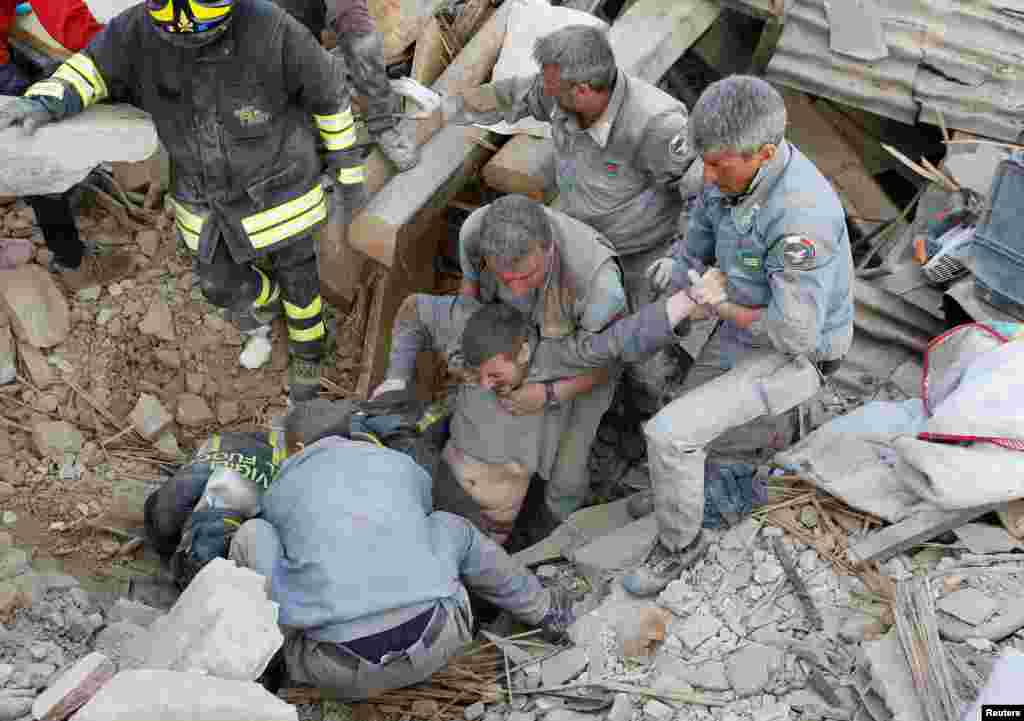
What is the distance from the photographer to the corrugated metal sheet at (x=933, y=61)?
19.5 feet

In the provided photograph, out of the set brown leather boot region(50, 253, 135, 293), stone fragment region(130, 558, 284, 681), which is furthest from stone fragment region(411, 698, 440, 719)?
brown leather boot region(50, 253, 135, 293)

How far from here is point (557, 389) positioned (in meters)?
4.61

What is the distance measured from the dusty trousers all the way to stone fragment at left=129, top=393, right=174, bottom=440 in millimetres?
629

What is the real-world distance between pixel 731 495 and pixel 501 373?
1144 millimetres

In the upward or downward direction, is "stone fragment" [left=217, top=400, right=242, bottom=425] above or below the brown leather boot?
below

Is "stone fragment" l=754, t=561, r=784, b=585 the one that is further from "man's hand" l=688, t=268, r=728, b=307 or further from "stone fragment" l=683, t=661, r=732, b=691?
"man's hand" l=688, t=268, r=728, b=307

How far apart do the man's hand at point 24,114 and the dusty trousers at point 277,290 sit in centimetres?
97

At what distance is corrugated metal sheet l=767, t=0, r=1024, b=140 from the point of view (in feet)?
19.5

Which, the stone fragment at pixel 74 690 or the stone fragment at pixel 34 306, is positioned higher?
the stone fragment at pixel 74 690

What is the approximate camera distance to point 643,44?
555cm

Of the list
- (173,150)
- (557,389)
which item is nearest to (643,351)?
(557,389)

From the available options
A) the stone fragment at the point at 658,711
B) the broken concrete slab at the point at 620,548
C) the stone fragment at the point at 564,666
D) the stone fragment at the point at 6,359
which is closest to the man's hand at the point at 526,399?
the broken concrete slab at the point at 620,548

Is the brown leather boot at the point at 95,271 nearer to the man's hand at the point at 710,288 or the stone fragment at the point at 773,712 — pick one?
the man's hand at the point at 710,288

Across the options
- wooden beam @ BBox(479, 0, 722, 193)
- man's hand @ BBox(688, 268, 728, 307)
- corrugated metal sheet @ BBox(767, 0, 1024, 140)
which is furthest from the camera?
corrugated metal sheet @ BBox(767, 0, 1024, 140)
